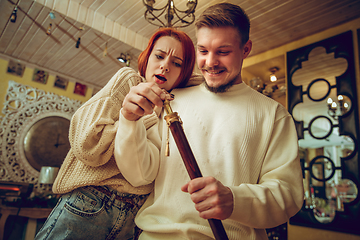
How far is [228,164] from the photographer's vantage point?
2.88ft

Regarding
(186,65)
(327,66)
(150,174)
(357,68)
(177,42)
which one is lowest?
(150,174)

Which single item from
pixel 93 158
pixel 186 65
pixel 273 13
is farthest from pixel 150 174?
pixel 273 13

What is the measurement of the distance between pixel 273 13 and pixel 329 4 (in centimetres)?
68

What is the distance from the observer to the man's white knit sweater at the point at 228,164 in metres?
0.77

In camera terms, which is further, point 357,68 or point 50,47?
point 50,47

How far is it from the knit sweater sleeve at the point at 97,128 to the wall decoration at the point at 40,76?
198 inches

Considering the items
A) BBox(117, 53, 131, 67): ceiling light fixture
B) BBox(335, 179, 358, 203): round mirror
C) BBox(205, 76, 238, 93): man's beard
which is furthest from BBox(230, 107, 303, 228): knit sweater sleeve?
BBox(335, 179, 358, 203): round mirror

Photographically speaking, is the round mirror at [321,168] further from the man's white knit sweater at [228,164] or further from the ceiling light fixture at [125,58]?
the ceiling light fixture at [125,58]

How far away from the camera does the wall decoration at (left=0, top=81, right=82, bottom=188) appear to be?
14.8ft

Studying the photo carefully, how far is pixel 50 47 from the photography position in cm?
426

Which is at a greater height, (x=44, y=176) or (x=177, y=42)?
(x=177, y=42)

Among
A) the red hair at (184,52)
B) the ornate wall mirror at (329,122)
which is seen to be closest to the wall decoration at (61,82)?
the ornate wall mirror at (329,122)

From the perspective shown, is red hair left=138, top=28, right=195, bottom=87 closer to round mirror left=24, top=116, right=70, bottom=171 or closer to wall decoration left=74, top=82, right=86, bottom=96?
round mirror left=24, top=116, right=70, bottom=171

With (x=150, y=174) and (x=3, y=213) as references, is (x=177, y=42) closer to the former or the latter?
(x=150, y=174)
